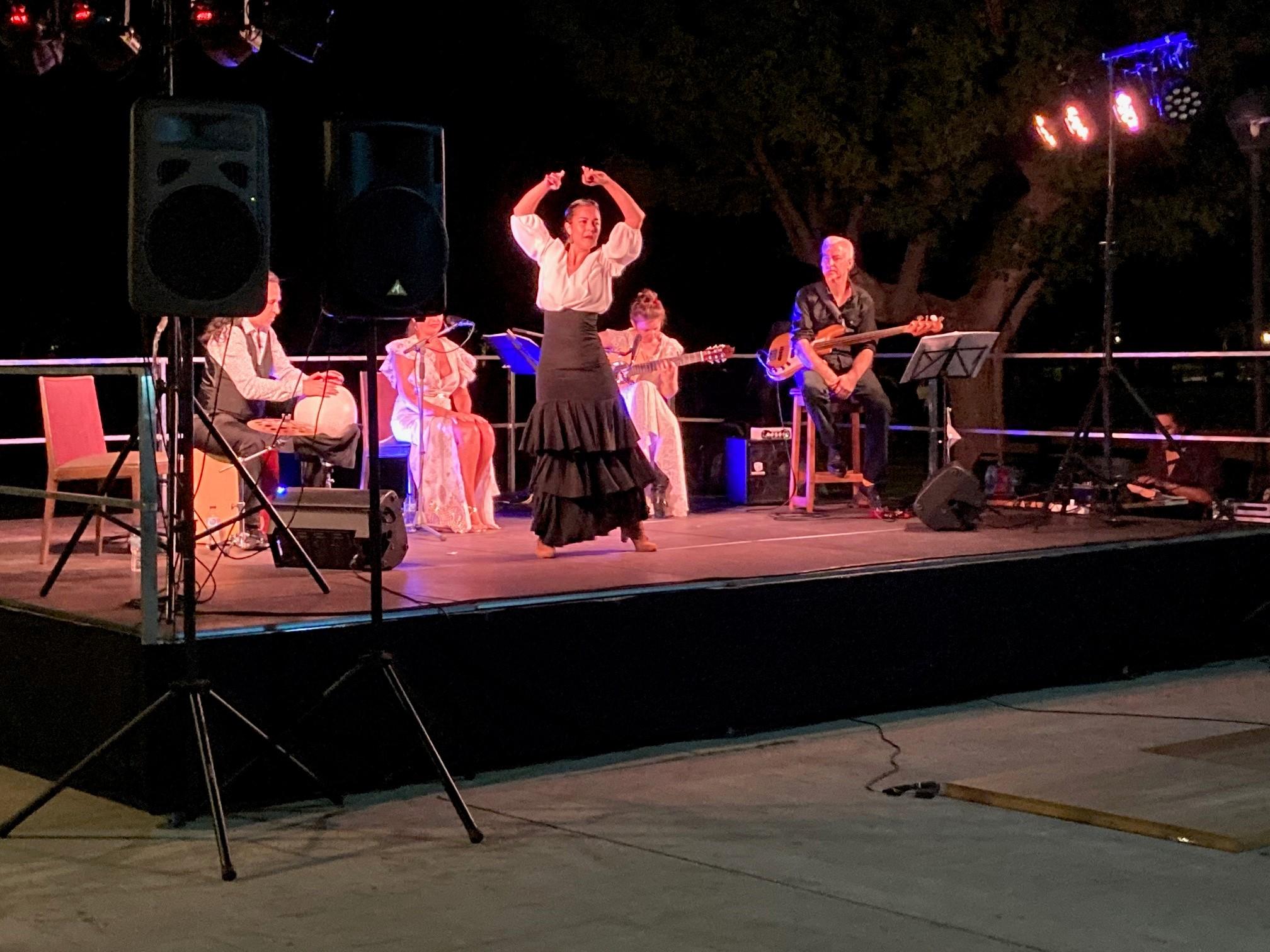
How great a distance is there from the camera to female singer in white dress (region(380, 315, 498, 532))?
340 inches

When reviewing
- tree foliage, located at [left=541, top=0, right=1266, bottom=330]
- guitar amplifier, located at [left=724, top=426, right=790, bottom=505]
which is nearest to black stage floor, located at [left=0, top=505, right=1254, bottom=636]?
guitar amplifier, located at [left=724, top=426, right=790, bottom=505]

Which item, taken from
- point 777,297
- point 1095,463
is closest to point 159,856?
point 1095,463

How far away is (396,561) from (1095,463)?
450cm

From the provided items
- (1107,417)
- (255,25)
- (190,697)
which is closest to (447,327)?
Answer: (255,25)

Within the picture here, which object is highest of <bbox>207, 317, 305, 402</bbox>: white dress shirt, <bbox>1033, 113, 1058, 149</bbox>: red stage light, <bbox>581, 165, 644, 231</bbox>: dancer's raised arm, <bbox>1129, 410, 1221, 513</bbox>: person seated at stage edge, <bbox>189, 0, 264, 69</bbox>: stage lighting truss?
<bbox>1033, 113, 1058, 149</bbox>: red stage light

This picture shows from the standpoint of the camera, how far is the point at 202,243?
5070 millimetres

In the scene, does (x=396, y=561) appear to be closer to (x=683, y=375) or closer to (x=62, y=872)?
(x=62, y=872)

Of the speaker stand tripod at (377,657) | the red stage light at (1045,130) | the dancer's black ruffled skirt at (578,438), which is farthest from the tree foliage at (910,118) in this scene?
the speaker stand tripod at (377,657)

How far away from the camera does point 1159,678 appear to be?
303 inches

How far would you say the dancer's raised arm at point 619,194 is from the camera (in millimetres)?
6691

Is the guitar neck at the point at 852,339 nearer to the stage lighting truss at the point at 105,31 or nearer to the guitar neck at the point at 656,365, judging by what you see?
the guitar neck at the point at 656,365

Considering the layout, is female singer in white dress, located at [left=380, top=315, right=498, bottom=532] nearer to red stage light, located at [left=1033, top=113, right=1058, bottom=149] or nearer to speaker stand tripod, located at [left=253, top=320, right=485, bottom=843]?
speaker stand tripod, located at [left=253, top=320, right=485, bottom=843]

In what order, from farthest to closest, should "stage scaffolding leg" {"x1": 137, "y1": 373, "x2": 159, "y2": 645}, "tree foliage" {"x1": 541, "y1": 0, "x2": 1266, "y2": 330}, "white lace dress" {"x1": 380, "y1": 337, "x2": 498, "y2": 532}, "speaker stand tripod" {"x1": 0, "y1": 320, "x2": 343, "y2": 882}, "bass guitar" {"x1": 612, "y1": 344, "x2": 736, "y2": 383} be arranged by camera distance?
"tree foliage" {"x1": 541, "y1": 0, "x2": 1266, "y2": 330}, "bass guitar" {"x1": 612, "y1": 344, "x2": 736, "y2": 383}, "white lace dress" {"x1": 380, "y1": 337, "x2": 498, "y2": 532}, "stage scaffolding leg" {"x1": 137, "y1": 373, "x2": 159, "y2": 645}, "speaker stand tripod" {"x1": 0, "y1": 320, "x2": 343, "y2": 882}

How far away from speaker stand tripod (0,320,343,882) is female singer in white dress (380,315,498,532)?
3416 mm
